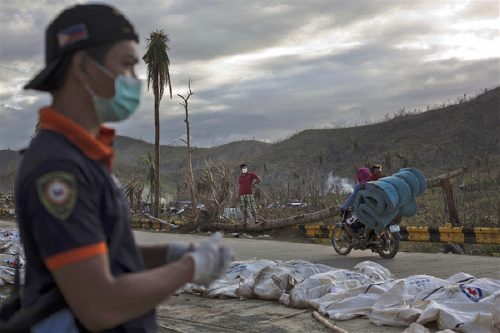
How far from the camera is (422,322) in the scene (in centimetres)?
491

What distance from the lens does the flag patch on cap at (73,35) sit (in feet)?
5.06

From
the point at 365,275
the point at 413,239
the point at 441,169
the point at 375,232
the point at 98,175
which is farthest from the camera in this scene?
the point at 441,169

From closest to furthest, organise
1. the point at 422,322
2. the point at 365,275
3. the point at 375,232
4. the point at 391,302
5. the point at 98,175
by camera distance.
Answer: the point at 98,175 → the point at 422,322 → the point at 391,302 → the point at 365,275 → the point at 375,232

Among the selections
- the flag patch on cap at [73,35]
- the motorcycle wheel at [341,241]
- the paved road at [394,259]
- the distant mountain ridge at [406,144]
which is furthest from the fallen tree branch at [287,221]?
the distant mountain ridge at [406,144]

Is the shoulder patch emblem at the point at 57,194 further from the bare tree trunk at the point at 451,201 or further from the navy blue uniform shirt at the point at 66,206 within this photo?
the bare tree trunk at the point at 451,201

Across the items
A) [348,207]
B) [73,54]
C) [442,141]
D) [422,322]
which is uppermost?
[442,141]

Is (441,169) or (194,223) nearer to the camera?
(194,223)

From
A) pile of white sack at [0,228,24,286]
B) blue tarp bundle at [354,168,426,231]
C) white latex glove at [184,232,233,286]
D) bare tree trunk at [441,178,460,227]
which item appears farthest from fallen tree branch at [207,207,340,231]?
white latex glove at [184,232,233,286]

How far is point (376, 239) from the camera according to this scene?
1036cm

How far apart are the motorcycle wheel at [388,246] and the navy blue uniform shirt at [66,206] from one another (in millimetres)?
9076

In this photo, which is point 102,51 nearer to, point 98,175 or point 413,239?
point 98,175

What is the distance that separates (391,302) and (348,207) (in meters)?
5.50

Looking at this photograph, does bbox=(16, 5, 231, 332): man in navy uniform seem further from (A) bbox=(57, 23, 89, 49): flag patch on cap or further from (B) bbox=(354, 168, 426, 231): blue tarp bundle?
(B) bbox=(354, 168, 426, 231): blue tarp bundle

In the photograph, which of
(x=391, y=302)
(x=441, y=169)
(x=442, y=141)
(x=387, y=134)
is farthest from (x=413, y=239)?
(x=387, y=134)
